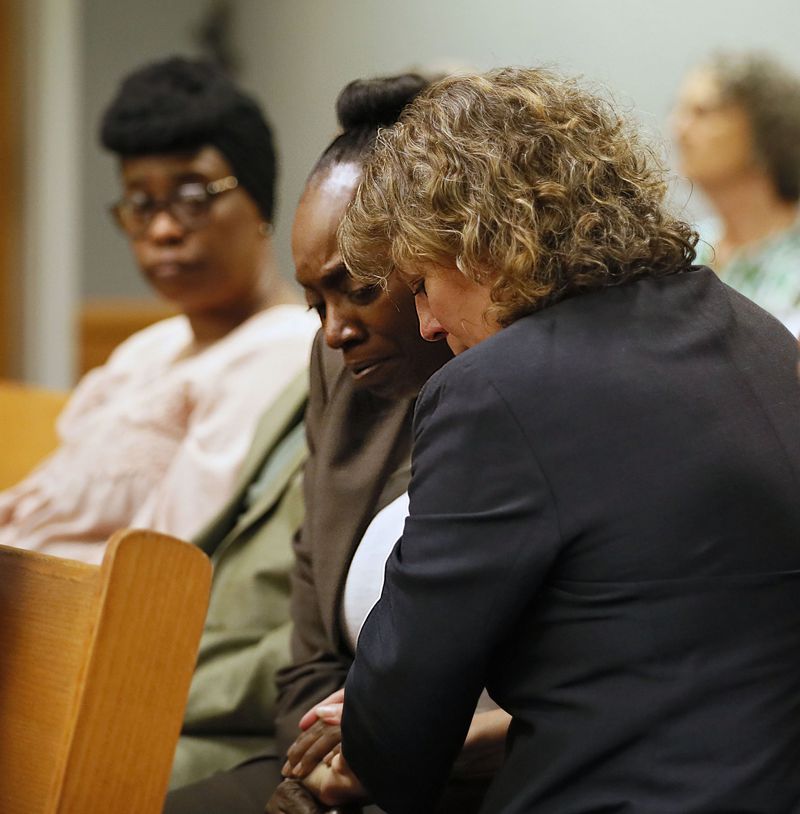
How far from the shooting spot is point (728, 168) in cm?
335

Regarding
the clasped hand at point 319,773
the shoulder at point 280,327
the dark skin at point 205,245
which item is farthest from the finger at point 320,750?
the dark skin at point 205,245

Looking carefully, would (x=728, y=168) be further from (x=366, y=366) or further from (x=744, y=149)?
(x=366, y=366)

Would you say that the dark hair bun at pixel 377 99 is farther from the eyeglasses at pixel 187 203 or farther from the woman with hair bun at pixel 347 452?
the eyeglasses at pixel 187 203

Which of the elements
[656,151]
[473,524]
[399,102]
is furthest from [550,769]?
[399,102]

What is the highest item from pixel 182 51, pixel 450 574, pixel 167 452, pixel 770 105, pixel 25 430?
pixel 182 51

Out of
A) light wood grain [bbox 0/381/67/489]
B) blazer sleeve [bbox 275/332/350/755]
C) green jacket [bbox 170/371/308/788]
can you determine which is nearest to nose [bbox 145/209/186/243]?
green jacket [bbox 170/371/308/788]

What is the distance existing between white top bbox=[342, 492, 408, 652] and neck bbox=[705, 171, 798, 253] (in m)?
2.34

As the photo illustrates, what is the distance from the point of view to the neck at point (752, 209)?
3.32 m

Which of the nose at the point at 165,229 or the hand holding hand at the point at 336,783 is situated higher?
the nose at the point at 165,229

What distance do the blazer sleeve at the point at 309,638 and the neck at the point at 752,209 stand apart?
7.23 feet

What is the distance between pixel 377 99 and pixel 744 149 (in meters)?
2.30

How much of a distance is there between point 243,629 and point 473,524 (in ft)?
2.57

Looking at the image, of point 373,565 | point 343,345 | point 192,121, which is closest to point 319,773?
point 373,565

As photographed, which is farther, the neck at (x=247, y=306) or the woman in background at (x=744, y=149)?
the woman in background at (x=744, y=149)
